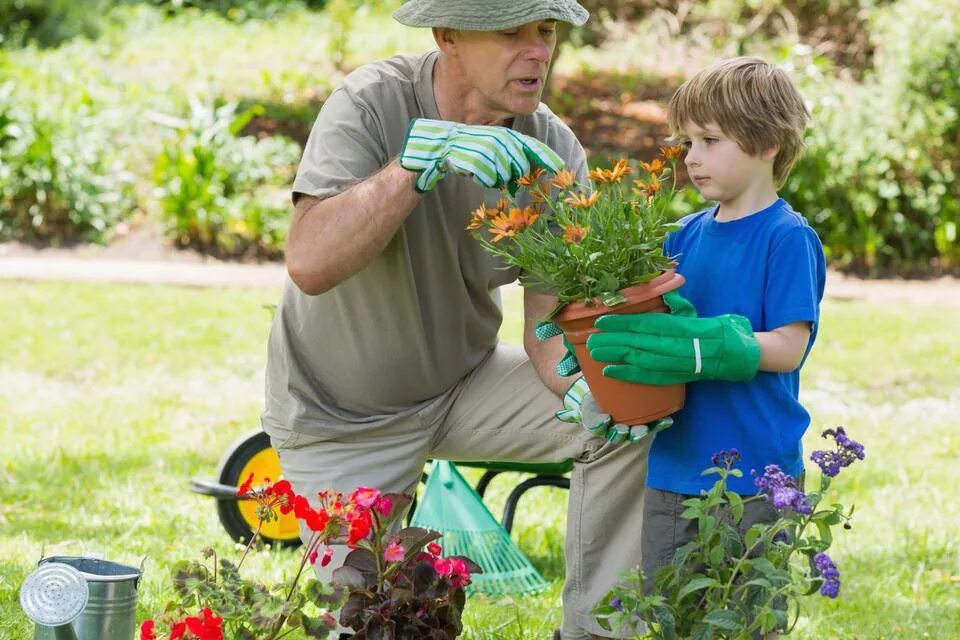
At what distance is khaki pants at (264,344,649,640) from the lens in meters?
2.97

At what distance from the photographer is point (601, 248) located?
7.57ft

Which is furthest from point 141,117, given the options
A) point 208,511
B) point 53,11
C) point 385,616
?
point 385,616

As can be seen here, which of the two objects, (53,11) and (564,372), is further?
(53,11)

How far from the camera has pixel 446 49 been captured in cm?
299

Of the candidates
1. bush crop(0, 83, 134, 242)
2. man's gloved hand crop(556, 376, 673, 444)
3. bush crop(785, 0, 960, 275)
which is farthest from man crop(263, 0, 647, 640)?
bush crop(0, 83, 134, 242)

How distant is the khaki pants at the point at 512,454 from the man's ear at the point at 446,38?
788mm

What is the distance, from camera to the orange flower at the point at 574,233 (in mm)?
2244

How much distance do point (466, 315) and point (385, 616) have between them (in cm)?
119

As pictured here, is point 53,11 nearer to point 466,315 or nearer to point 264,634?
point 466,315

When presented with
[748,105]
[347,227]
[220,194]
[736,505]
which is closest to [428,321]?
[347,227]

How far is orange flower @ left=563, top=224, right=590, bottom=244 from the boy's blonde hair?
424 millimetres

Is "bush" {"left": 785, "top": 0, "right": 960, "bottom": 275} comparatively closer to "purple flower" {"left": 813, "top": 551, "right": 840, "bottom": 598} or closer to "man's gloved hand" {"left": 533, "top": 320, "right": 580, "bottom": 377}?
"man's gloved hand" {"left": 533, "top": 320, "right": 580, "bottom": 377}

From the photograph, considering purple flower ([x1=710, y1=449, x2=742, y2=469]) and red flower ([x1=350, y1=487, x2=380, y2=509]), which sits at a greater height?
purple flower ([x1=710, y1=449, x2=742, y2=469])

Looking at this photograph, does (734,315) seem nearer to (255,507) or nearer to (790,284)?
(790,284)
